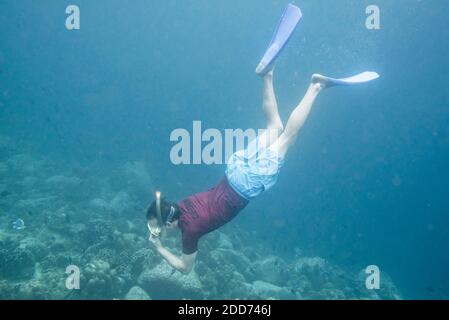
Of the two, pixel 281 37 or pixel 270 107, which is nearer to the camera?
pixel 281 37

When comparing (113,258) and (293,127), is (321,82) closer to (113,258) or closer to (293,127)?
(293,127)

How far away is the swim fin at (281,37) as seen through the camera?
6246 mm

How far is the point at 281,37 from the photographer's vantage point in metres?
6.36

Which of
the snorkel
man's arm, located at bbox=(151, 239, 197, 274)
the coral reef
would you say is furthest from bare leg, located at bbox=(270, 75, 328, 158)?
the coral reef

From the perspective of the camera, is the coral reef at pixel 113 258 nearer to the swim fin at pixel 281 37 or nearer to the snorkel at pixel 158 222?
the snorkel at pixel 158 222

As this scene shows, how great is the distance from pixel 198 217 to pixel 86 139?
42034mm

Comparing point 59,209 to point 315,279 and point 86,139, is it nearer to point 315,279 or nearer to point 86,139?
point 315,279

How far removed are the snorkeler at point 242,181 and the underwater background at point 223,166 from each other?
18.2ft

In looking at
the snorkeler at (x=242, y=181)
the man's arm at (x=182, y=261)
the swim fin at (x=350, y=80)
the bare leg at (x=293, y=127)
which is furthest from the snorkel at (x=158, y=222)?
the swim fin at (x=350, y=80)

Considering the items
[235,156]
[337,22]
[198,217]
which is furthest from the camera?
[337,22]

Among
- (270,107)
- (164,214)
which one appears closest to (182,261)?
(164,214)

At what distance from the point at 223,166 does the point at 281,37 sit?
93.1ft

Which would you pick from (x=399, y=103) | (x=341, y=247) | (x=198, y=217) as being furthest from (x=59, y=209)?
(x=399, y=103)

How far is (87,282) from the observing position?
9.87m
